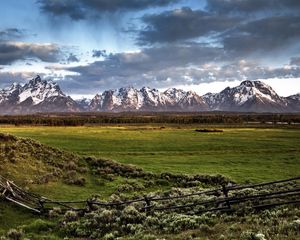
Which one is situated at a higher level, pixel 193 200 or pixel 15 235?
pixel 193 200

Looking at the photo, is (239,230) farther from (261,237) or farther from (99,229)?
(99,229)

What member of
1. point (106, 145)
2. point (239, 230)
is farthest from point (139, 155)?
point (239, 230)

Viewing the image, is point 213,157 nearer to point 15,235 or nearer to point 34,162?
point 34,162

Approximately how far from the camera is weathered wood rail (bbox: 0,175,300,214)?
18.2m

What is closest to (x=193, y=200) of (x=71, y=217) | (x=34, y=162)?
(x=71, y=217)

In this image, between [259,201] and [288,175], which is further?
[288,175]

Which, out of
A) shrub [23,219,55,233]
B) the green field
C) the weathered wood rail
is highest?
the weathered wood rail

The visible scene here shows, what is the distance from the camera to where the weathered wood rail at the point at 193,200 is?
59.7ft

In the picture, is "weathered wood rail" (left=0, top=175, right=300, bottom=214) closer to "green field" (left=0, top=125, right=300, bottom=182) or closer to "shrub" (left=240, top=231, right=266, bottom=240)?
"shrub" (left=240, top=231, right=266, bottom=240)

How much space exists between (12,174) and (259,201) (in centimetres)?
1919

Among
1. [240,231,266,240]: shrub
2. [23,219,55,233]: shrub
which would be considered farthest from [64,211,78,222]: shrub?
[240,231,266,240]: shrub

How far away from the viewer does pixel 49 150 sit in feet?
123

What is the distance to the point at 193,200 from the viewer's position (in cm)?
2278

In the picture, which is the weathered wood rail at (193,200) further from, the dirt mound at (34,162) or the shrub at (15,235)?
the shrub at (15,235)
